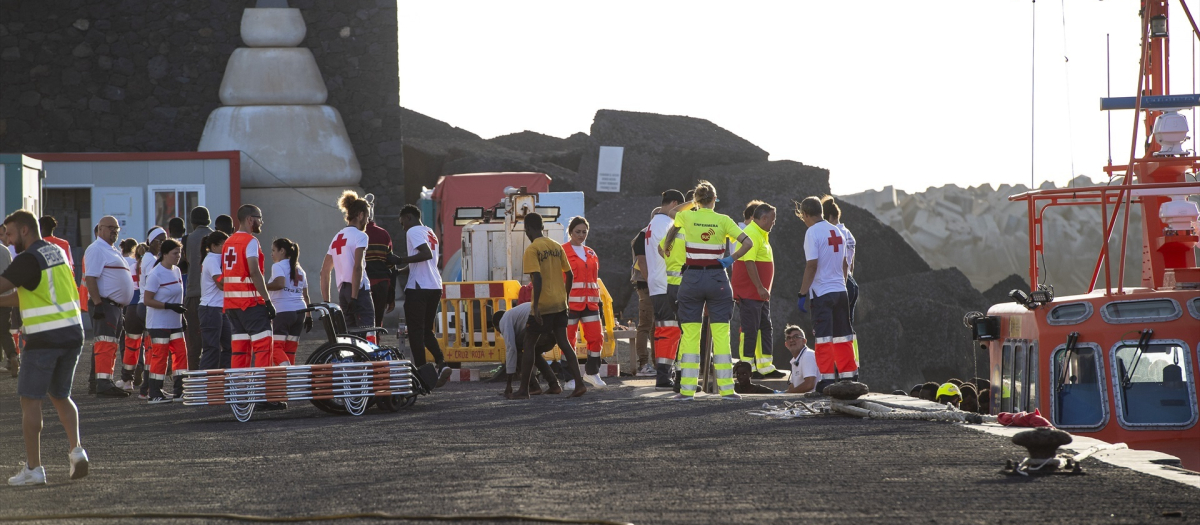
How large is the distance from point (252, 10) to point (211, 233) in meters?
19.8

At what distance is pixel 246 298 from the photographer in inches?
477

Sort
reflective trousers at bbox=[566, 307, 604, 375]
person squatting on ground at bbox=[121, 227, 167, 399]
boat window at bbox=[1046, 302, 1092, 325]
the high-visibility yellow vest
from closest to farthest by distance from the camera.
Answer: the high-visibility yellow vest
boat window at bbox=[1046, 302, 1092, 325]
reflective trousers at bbox=[566, 307, 604, 375]
person squatting on ground at bbox=[121, 227, 167, 399]

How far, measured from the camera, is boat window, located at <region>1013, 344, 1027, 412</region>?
37.6ft

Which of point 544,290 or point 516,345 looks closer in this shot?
point 544,290

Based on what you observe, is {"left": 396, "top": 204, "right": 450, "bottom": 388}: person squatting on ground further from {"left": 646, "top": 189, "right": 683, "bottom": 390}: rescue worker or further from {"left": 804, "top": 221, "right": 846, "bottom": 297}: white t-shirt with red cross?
{"left": 804, "top": 221, "right": 846, "bottom": 297}: white t-shirt with red cross

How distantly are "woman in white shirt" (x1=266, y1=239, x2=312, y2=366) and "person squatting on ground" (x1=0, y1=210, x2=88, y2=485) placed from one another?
4457mm

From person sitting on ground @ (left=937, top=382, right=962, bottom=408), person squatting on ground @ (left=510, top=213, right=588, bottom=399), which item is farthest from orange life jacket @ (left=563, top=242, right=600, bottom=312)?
person sitting on ground @ (left=937, top=382, right=962, bottom=408)

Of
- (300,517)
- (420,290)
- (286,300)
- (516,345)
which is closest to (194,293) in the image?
(286,300)

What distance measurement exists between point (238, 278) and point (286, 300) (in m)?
0.92

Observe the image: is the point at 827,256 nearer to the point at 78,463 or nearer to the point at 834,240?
the point at 834,240

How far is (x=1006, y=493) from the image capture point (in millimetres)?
7223

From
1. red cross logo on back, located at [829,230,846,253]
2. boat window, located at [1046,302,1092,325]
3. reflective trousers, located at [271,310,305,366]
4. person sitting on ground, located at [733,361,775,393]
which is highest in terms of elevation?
red cross logo on back, located at [829,230,846,253]

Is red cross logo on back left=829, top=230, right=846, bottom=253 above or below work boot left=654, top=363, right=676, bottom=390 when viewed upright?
A: above

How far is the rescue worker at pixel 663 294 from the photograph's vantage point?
14.3m
